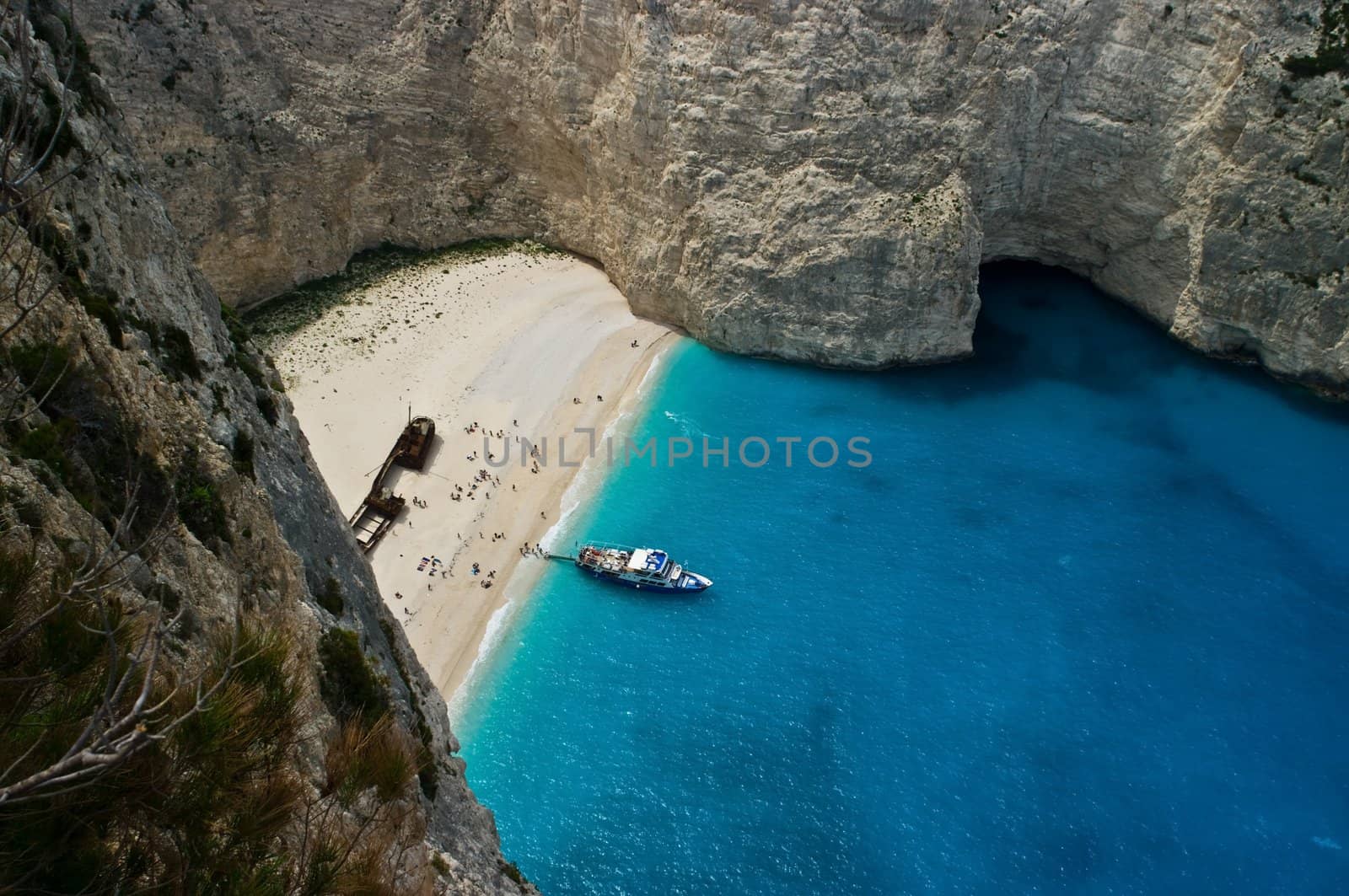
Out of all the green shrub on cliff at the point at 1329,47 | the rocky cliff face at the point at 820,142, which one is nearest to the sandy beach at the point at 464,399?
the rocky cliff face at the point at 820,142

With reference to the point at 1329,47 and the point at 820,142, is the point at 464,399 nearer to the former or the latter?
the point at 820,142

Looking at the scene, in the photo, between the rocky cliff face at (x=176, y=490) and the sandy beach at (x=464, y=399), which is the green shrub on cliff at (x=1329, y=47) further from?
the rocky cliff face at (x=176, y=490)

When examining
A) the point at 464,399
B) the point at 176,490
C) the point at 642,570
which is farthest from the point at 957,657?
the point at 176,490

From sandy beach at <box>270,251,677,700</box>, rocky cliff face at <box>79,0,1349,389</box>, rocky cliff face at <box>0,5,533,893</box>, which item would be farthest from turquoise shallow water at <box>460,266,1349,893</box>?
rocky cliff face at <box>0,5,533,893</box>

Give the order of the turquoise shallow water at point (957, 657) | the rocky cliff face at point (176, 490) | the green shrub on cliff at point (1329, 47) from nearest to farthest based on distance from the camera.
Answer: the rocky cliff face at point (176, 490) < the turquoise shallow water at point (957, 657) < the green shrub on cliff at point (1329, 47)

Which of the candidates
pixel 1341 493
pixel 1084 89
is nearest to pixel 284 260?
pixel 1084 89

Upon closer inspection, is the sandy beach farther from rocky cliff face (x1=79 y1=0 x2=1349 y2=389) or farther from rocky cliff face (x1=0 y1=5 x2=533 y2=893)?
rocky cliff face (x1=0 y1=5 x2=533 y2=893)
